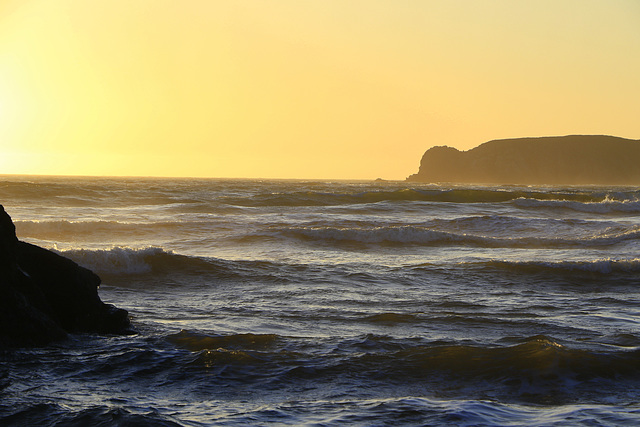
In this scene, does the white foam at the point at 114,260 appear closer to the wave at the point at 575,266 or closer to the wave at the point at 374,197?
the wave at the point at 575,266

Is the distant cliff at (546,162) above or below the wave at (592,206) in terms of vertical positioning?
above

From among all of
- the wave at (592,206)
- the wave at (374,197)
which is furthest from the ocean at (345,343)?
the wave at (374,197)

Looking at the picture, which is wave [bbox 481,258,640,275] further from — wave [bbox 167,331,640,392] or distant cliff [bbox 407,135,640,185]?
distant cliff [bbox 407,135,640,185]

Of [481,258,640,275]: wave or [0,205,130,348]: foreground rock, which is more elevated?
[0,205,130,348]: foreground rock

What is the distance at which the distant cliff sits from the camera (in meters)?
154

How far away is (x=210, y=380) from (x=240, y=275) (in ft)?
23.7

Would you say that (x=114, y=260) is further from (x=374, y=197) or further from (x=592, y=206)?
(x=374, y=197)

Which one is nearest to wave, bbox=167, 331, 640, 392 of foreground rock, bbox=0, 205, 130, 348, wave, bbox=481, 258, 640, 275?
foreground rock, bbox=0, 205, 130, 348

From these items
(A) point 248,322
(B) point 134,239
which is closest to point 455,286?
(A) point 248,322

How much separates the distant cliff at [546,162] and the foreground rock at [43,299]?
148676mm

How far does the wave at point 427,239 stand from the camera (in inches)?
800

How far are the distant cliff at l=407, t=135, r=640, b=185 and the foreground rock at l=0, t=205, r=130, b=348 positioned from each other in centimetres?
14868

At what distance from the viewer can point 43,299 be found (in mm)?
7535

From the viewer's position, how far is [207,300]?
35.4ft
